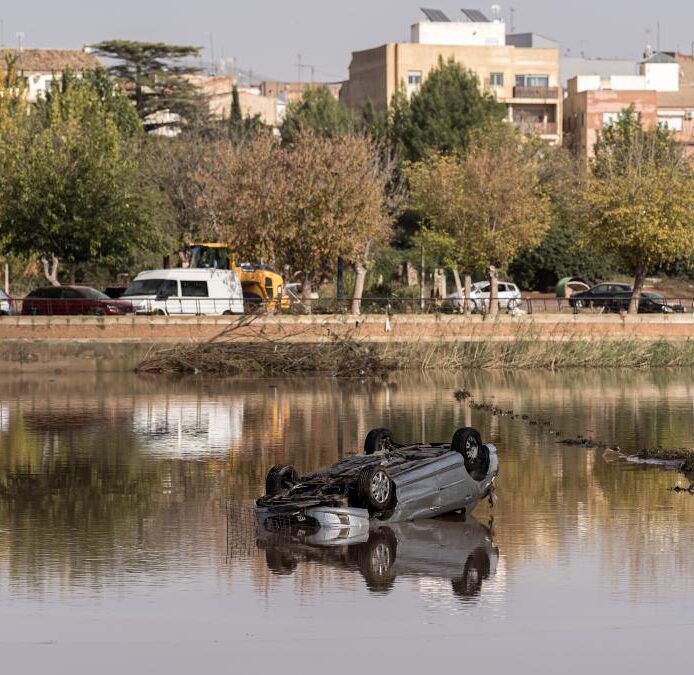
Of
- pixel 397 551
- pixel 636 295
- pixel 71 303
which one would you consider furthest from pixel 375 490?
pixel 636 295

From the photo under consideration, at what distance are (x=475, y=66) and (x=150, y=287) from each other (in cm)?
6347

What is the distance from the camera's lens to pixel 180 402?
34844 mm

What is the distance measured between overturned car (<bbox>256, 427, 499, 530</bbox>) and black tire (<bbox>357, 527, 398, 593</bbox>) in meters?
0.21

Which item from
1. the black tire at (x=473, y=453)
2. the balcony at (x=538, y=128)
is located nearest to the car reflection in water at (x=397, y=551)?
the black tire at (x=473, y=453)

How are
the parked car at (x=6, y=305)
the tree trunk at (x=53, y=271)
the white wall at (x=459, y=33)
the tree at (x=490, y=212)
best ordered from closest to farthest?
the parked car at (x=6, y=305) < the tree trunk at (x=53, y=271) < the tree at (x=490, y=212) < the white wall at (x=459, y=33)

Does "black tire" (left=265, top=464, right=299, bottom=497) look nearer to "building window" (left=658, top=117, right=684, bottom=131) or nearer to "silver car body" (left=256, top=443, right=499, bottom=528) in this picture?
"silver car body" (left=256, top=443, right=499, bottom=528)

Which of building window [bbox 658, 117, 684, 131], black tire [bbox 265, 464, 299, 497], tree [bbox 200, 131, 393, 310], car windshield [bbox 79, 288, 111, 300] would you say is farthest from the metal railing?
building window [bbox 658, 117, 684, 131]

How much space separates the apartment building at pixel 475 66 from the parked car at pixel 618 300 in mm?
42586

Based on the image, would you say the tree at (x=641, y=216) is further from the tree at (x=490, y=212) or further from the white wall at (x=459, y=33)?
the white wall at (x=459, y=33)

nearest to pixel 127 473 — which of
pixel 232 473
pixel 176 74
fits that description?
pixel 232 473

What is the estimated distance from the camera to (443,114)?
79812 millimetres

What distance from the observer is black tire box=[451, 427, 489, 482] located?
1823cm

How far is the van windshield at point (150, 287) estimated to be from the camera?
48.3 meters

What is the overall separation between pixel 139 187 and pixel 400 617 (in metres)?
46.4
